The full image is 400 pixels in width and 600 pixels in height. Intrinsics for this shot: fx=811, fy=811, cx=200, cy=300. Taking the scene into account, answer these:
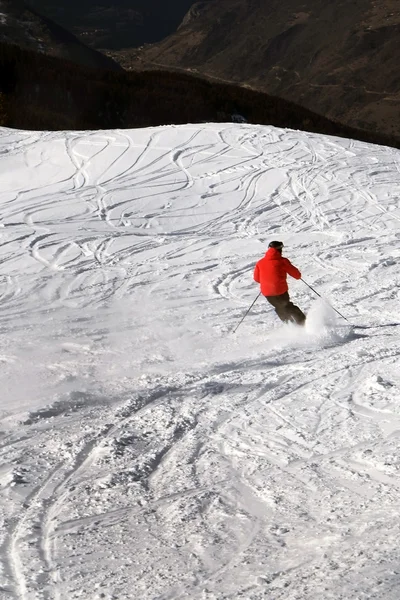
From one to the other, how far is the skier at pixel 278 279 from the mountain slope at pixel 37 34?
3523 inches

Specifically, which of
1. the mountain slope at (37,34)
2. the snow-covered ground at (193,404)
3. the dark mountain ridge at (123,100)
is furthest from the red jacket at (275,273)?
the mountain slope at (37,34)

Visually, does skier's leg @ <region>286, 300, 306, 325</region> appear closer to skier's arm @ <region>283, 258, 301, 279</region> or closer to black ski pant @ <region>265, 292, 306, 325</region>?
black ski pant @ <region>265, 292, 306, 325</region>

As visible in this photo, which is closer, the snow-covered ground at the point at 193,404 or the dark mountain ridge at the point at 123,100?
the snow-covered ground at the point at 193,404

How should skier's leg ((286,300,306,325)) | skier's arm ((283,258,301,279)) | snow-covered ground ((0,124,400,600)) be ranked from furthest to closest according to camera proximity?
1. skier's leg ((286,300,306,325))
2. skier's arm ((283,258,301,279))
3. snow-covered ground ((0,124,400,600))

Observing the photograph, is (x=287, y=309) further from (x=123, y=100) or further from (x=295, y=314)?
(x=123, y=100)

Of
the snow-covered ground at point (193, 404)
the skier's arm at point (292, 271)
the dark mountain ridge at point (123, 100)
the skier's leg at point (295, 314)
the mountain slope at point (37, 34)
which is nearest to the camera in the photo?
the snow-covered ground at point (193, 404)

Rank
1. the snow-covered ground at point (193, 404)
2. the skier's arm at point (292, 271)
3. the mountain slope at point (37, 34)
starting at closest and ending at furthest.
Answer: the snow-covered ground at point (193, 404) → the skier's arm at point (292, 271) → the mountain slope at point (37, 34)

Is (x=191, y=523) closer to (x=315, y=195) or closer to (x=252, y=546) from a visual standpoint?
(x=252, y=546)

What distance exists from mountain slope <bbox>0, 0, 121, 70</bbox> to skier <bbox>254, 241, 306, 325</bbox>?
8947cm

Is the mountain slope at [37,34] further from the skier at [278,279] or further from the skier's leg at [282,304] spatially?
the skier's leg at [282,304]

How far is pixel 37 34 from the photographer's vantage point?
103m

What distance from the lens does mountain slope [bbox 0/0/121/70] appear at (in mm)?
96812

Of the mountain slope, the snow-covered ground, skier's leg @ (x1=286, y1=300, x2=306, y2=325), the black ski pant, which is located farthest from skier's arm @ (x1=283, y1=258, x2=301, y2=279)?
the mountain slope

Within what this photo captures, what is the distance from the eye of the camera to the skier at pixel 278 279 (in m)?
10.6
